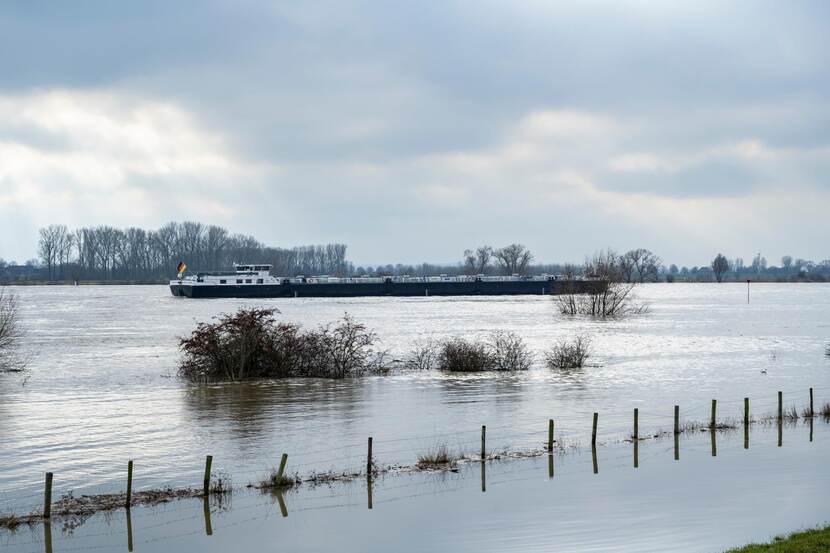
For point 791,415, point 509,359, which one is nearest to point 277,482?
point 791,415

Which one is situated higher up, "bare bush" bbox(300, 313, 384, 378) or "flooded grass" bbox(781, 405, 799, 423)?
"bare bush" bbox(300, 313, 384, 378)

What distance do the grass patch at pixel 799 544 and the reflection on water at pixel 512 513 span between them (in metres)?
1.89

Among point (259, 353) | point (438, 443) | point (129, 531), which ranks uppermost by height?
point (259, 353)

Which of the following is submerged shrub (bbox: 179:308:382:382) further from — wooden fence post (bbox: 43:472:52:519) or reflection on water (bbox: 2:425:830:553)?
wooden fence post (bbox: 43:472:52:519)

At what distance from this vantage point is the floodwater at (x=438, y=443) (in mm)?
20734

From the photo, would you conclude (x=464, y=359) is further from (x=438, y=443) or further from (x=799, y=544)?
(x=799, y=544)

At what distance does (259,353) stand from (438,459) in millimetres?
A: 23135

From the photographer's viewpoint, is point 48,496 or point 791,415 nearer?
point 48,496

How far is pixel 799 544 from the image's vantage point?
15945mm

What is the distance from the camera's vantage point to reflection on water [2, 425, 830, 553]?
19766 millimetres

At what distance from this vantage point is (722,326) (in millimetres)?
89812

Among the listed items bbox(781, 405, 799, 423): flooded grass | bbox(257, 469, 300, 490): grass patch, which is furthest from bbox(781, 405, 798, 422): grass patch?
bbox(257, 469, 300, 490): grass patch

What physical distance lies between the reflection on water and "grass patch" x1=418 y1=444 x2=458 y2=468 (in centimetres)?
54

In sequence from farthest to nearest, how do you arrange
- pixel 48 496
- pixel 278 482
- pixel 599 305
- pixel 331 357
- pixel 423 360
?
pixel 599 305 → pixel 423 360 → pixel 331 357 → pixel 278 482 → pixel 48 496
